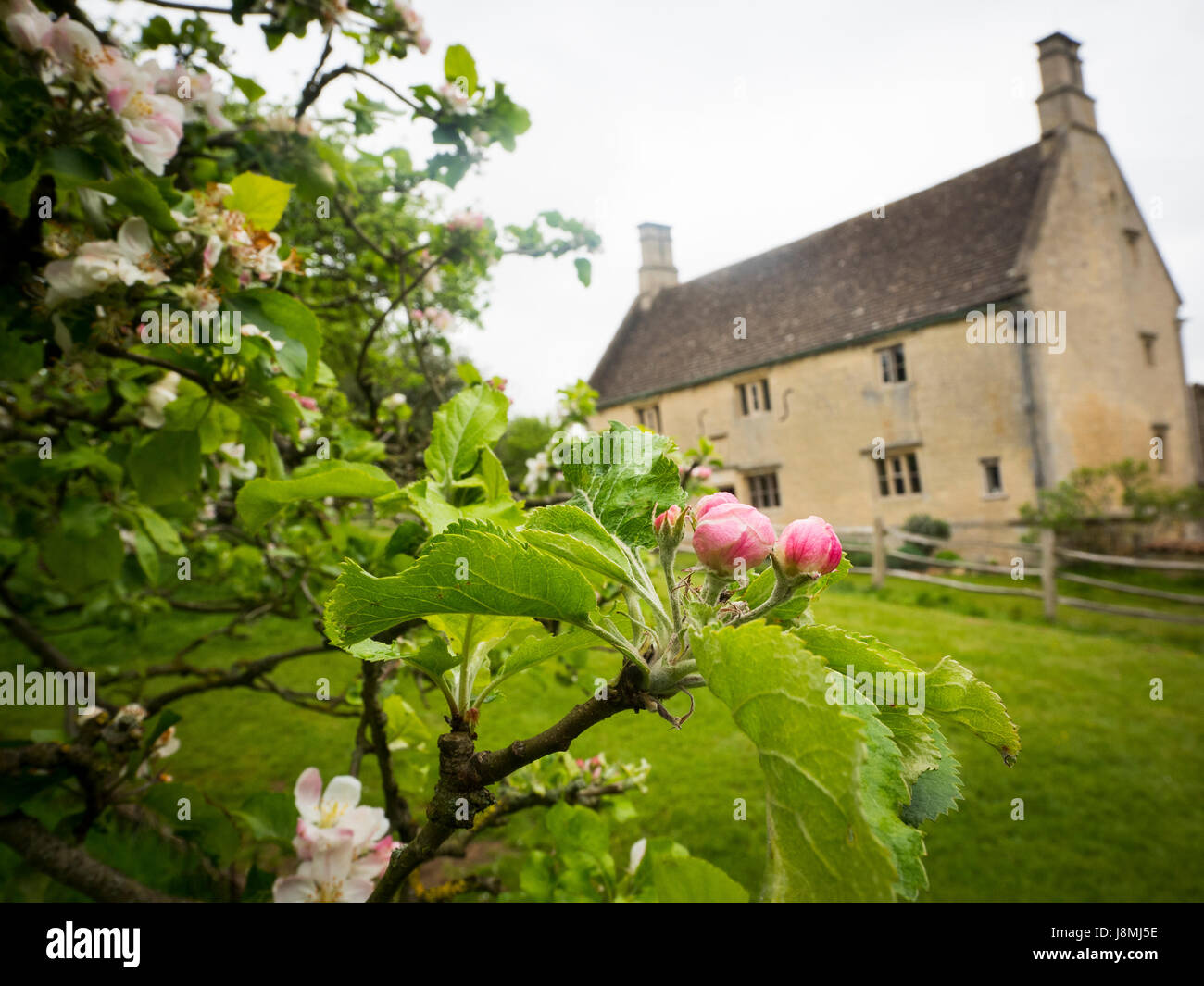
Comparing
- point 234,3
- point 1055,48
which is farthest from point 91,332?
point 1055,48

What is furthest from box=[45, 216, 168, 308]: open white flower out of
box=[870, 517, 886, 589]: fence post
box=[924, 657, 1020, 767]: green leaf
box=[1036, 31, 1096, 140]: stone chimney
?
box=[1036, 31, 1096, 140]: stone chimney

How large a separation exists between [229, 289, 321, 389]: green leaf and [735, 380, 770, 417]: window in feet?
63.1

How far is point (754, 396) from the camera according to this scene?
2008cm

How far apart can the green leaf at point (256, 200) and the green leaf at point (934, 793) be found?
1.60 m

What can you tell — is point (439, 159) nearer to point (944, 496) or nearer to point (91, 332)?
point (91, 332)

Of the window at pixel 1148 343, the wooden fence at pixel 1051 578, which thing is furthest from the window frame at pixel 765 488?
the window at pixel 1148 343

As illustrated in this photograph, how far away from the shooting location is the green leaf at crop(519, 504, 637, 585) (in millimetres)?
603

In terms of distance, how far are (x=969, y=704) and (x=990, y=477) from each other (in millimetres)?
17691

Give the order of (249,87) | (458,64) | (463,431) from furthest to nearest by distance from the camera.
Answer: (249,87)
(458,64)
(463,431)

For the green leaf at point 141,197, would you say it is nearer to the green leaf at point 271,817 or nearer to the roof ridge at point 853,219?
the green leaf at point 271,817

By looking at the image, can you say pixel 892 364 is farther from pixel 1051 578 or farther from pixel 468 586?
pixel 468 586

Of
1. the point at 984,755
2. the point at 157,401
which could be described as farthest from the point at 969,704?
the point at 984,755

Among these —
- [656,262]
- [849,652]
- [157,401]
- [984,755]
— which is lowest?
[984,755]

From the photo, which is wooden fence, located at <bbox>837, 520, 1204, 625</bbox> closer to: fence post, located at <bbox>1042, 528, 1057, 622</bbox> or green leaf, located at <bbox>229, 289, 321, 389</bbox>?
fence post, located at <bbox>1042, 528, 1057, 622</bbox>
